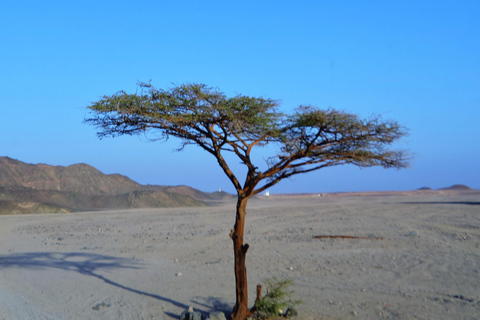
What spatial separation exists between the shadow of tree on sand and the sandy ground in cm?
3

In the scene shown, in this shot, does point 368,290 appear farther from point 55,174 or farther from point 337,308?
point 55,174

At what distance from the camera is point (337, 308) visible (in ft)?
27.4

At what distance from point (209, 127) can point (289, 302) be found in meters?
3.13

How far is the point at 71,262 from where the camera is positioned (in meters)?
13.2

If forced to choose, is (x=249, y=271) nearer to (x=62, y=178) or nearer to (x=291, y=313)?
(x=291, y=313)

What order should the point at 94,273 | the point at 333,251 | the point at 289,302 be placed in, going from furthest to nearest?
1. the point at 333,251
2. the point at 94,273
3. the point at 289,302

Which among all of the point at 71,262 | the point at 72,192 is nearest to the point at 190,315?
the point at 71,262

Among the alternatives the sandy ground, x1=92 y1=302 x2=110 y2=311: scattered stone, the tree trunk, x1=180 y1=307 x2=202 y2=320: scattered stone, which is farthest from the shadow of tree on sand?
the tree trunk

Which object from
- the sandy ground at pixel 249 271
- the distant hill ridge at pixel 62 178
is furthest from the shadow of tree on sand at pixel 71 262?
the distant hill ridge at pixel 62 178

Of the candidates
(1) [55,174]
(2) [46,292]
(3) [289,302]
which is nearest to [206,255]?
(2) [46,292]

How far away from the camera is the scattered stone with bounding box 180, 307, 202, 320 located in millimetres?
7633

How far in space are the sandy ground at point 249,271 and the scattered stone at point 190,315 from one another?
18.1 inches

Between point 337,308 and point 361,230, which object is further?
point 361,230

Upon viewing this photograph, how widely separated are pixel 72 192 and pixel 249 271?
4070 cm
